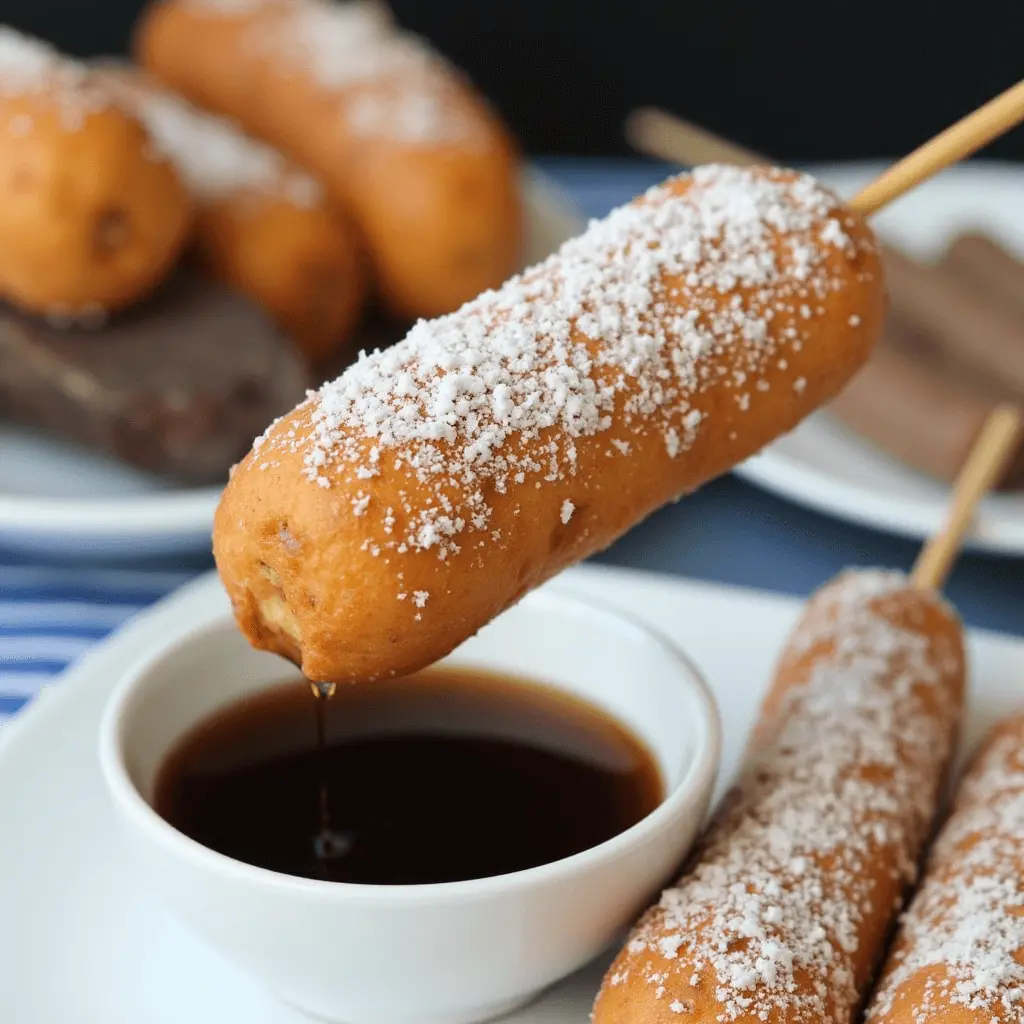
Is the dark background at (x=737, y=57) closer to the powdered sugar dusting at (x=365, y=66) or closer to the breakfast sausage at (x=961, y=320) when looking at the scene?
the powdered sugar dusting at (x=365, y=66)

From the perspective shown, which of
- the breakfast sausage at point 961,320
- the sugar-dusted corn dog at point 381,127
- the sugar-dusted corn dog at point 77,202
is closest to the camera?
the sugar-dusted corn dog at point 77,202

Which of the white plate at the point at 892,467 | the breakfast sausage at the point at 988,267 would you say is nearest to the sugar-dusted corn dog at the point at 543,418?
the white plate at the point at 892,467

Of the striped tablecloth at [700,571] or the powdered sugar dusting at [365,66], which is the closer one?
the striped tablecloth at [700,571]

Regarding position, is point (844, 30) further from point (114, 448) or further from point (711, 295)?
point (711, 295)

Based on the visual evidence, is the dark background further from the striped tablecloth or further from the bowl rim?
the bowl rim

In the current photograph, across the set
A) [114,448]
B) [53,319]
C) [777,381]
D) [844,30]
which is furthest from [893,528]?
[844,30]

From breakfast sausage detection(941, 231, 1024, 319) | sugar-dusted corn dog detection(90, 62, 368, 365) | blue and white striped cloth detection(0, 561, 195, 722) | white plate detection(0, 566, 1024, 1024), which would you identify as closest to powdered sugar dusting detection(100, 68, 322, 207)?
sugar-dusted corn dog detection(90, 62, 368, 365)
